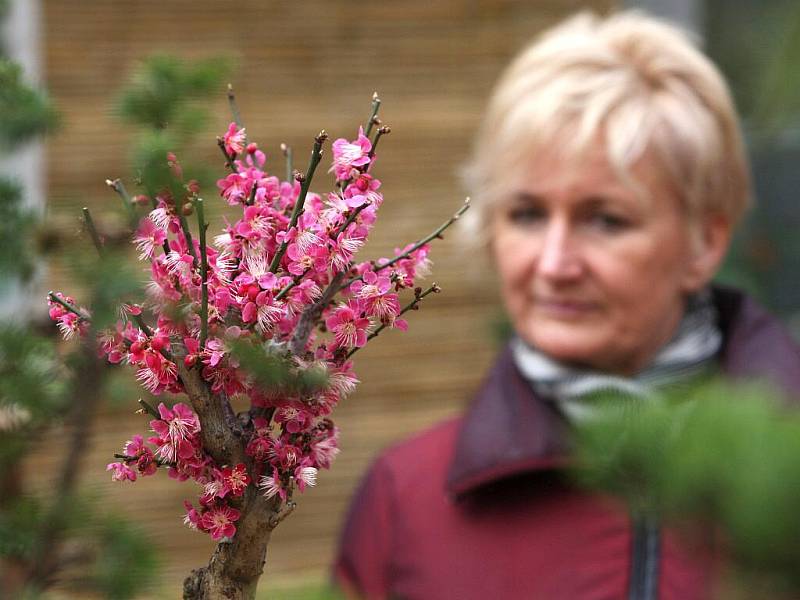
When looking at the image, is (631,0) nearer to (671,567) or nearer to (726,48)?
(726,48)

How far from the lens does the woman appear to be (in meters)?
1.45

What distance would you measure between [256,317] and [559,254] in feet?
3.37

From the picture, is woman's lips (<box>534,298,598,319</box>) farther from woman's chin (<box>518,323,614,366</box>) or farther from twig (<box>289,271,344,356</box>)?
twig (<box>289,271,344,356</box>)

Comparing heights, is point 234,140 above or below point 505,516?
above

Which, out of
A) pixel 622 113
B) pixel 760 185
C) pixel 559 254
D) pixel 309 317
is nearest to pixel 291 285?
pixel 309 317

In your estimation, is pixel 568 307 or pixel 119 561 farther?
pixel 568 307

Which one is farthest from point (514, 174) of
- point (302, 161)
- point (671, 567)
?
point (302, 161)

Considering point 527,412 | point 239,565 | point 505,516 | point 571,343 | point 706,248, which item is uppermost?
point 239,565

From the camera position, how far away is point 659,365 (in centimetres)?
161

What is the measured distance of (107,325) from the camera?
34 cm

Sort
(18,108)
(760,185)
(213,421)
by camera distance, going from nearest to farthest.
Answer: (213,421)
(18,108)
(760,185)

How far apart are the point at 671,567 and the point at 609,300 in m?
0.39

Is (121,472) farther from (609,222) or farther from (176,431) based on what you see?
(609,222)

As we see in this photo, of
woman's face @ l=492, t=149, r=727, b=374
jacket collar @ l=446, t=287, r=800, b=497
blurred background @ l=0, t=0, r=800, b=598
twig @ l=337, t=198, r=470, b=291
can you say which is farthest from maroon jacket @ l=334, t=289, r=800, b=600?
twig @ l=337, t=198, r=470, b=291
